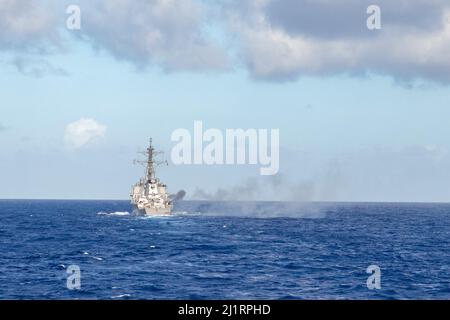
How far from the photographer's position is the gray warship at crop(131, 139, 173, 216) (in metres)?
152

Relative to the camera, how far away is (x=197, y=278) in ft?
164

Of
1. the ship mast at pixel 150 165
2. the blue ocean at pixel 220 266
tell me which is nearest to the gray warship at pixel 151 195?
the ship mast at pixel 150 165

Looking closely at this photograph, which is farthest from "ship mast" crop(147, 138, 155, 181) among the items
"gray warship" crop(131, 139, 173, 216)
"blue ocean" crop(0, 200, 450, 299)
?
"blue ocean" crop(0, 200, 450, 299)

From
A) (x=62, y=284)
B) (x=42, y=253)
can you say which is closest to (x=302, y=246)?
(x=42, y=253)

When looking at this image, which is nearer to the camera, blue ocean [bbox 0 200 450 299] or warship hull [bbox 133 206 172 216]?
blue ocean [bbox 0 200 450 299]

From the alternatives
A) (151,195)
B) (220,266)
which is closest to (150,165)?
(151,195)

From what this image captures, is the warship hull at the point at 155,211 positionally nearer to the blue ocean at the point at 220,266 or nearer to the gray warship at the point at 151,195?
the gray warship at the point at 151,195

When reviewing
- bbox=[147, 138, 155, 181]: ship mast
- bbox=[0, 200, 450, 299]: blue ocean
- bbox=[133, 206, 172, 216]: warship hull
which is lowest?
bbox=[0, 200, 450, 299]: blue ocean

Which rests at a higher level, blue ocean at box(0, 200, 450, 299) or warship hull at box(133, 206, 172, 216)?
warship hull at box(133, 206, 172, 216)

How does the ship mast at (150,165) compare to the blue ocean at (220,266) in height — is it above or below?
above

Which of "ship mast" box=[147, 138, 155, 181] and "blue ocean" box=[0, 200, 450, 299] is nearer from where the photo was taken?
"blue ocean" box=[0, 200, 450, 299]

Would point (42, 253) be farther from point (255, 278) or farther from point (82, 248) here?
point (255, 278)

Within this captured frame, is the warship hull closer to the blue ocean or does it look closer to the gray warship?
the gray warship

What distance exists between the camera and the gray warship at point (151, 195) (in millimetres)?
152375
